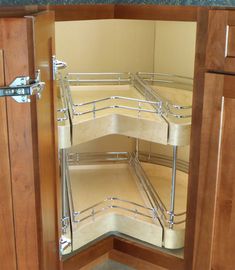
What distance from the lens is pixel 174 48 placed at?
177cm

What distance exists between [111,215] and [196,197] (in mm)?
415

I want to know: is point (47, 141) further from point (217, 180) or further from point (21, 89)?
point (217, 180)

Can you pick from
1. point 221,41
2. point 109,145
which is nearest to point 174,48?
point 109,145

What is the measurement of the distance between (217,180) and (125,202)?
0.55 m

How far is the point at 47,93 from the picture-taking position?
984mm

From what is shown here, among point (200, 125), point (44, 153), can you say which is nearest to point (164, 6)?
point (200, 125)

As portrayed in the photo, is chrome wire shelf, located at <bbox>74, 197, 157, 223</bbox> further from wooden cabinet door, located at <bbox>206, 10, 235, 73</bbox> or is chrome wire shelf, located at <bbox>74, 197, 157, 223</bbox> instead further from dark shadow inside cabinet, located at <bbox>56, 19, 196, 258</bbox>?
wooden cabinet door, located at <bbox>206, 10, 235, 73</bbox>

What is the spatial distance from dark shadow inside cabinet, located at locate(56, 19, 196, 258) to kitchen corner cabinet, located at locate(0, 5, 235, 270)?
0.09 m

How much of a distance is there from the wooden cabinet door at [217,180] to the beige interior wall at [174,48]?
521 millimetres

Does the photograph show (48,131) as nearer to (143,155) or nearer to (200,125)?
(200,125)

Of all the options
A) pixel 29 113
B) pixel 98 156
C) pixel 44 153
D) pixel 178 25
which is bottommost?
pixel 98 156

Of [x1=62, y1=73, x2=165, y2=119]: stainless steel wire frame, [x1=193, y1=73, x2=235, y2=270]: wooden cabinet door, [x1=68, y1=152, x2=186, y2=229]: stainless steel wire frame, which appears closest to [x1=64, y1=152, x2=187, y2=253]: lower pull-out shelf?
[x1=68, y1=152, x2=186, y2=229]: stainless steel wire frame

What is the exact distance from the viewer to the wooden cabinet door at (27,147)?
79cm

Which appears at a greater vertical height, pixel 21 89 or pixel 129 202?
pixel 21 89
